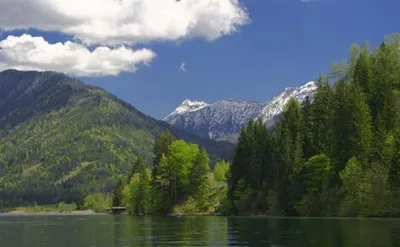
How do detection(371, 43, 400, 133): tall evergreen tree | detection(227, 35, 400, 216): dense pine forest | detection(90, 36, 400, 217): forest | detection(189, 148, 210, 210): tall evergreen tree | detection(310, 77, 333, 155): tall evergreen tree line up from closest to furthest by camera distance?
detection(227, 35, 400, 216): dense pine forest < detection(90, 36, 400, 217): forest < detection(371, 43, 400, 133): tall evergreen tree < detection(310, 77, 333, 155): tall evergreen tree < detection(189, 148, 210, 210): tall evergreen tree

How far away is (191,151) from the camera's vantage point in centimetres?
16262

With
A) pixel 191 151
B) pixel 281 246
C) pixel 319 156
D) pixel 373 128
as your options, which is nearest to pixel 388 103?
pixel 373 128

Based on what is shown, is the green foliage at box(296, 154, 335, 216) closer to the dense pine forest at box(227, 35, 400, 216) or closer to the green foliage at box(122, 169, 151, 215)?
the dense pine forest at box(227, 35, 400, 216)

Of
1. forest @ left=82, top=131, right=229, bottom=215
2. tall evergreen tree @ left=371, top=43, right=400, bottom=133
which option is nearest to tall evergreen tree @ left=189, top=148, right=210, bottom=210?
forest @ left=82, top=131, right=229, bottom=215

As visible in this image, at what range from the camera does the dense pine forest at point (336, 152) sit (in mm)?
99438

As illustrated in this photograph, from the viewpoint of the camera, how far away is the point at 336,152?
11481cm

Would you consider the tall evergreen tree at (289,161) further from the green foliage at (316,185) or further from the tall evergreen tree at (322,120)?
the tall evergreen tree at (322,120)

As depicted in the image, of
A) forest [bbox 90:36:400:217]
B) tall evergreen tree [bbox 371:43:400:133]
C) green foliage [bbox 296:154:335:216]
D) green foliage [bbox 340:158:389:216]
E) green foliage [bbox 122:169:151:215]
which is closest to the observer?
green foliage [bbox 340:158:389:216]

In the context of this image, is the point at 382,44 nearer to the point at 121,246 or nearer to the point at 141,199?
the point at 141,199

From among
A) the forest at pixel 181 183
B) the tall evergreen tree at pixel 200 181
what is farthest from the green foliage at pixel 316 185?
the tall evergreen tree at pixel 200 181

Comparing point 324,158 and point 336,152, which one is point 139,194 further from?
point 336,152

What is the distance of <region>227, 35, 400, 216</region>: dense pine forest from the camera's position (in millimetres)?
99438

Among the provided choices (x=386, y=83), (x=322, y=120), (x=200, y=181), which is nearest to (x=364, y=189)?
(x=322, y=120)

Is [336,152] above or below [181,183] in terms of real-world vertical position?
above
